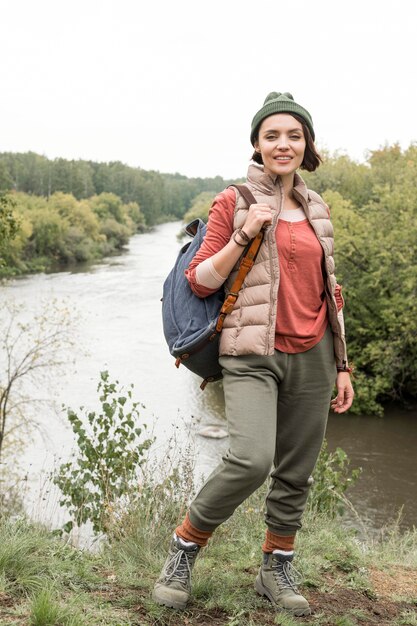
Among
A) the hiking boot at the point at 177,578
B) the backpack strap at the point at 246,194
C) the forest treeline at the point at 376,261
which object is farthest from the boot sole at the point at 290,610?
the forest treeline at the point at 376,261

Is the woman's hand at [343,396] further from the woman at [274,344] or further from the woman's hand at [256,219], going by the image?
the woman's hand at [256,219]

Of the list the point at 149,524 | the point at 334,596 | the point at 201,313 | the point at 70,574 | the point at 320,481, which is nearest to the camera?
the point at 201,313

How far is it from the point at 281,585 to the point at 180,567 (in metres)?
0.50

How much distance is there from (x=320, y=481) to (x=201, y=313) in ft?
13.7

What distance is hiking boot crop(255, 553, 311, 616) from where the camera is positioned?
2.99m

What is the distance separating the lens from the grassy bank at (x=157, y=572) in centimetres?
272

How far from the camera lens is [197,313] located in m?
2.82

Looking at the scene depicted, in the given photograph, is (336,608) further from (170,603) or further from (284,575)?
(170,603)

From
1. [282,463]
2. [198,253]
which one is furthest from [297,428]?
[198,253]

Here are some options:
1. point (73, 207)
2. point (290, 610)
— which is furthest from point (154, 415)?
point (73, 207)

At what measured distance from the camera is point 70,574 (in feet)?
9.84

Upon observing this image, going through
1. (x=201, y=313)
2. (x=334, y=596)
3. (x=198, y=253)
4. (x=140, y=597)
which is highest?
(x=198, y=253)

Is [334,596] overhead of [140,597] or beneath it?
beneath

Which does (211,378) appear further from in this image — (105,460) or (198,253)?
(105,460)
